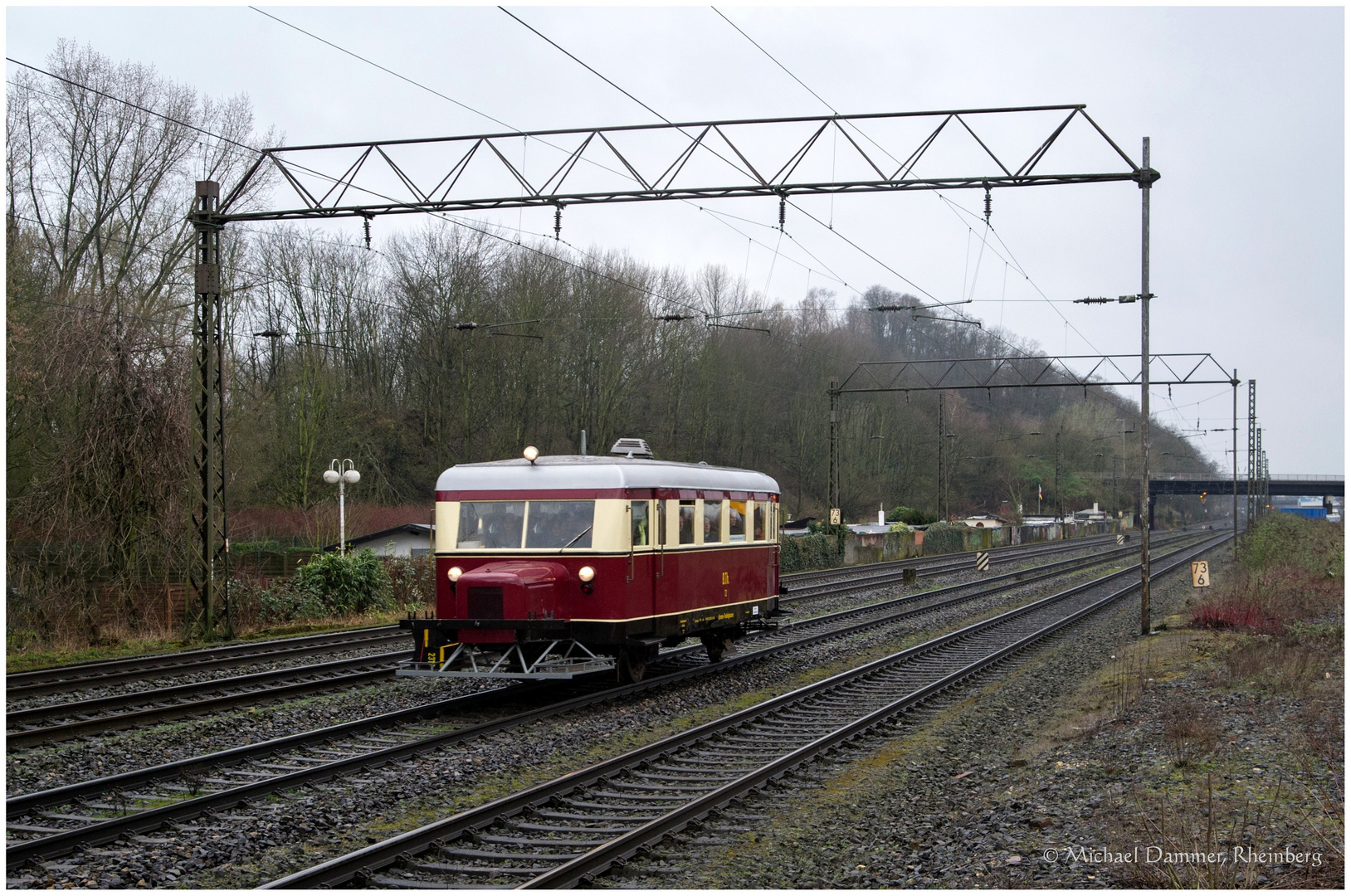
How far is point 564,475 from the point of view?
1349cm

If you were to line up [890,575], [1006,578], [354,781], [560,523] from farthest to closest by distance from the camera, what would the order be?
1. [890,575]
2. [1006,578]
3. [560,523]
4. [354,781]

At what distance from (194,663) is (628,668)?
21.8 feet

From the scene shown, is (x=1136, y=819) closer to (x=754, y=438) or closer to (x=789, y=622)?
(x=789, y=622)

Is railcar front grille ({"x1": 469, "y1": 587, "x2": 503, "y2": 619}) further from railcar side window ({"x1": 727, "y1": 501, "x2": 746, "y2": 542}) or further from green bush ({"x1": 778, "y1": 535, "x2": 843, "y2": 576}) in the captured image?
green bush ({"x1": 778, "y1": 535, "x2": 843, "y2": 576})

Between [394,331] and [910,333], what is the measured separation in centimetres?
5754

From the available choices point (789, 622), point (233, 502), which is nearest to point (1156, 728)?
point (789, 622)

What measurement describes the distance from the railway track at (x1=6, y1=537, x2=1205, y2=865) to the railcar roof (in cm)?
263

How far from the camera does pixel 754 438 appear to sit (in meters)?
59.6

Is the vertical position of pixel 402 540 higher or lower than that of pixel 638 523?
lower

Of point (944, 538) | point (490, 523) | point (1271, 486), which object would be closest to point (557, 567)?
point (490, 523)

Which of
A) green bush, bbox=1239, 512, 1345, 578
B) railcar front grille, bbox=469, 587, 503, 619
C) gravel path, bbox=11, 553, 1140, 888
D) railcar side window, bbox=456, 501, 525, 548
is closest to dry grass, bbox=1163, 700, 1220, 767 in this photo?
gravel path, bbox=11, 553, 1140, 888

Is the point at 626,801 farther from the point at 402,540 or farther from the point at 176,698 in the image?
the point at 402,540

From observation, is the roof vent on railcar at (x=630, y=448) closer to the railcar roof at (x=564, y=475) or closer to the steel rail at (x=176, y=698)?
the railcar roof at (x=564, y=475)

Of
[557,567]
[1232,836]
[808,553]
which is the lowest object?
[808,553]
